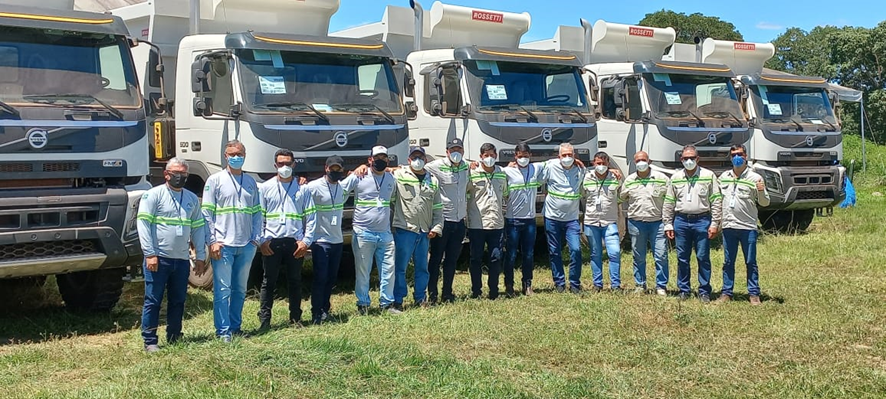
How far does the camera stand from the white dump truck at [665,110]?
12227 millimetres

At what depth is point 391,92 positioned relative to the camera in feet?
31.6

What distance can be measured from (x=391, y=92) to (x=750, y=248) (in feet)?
13.1

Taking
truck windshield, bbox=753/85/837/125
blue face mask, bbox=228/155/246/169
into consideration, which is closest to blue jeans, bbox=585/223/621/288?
blue face mask, bbox=228/155/246/169

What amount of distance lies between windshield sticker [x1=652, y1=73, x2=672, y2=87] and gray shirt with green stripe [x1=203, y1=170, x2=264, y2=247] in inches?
277

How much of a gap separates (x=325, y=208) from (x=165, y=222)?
1525 mm

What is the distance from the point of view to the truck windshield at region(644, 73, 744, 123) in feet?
40.6

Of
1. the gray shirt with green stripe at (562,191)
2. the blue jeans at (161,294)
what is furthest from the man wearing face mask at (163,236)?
the gray shirt with green stripe at (562,191)

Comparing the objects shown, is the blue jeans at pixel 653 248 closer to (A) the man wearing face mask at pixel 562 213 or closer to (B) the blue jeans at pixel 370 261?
(A) the man wearing face mask at pixel 562 213

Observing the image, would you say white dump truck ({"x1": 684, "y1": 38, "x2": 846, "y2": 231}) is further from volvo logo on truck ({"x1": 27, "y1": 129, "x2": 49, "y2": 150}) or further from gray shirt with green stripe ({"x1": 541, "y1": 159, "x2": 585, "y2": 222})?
volvo logo on truck ({"x1": 27, "y1": 129, "x2": 49, "y2": 150})

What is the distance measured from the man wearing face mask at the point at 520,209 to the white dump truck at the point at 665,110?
2.97m

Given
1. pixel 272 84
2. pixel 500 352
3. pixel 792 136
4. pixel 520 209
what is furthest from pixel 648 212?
pixel 792 136

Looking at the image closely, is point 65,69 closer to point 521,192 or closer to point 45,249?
point 45,249

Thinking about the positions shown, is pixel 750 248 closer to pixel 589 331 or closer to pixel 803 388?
pixel 589 331

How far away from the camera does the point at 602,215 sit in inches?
372
